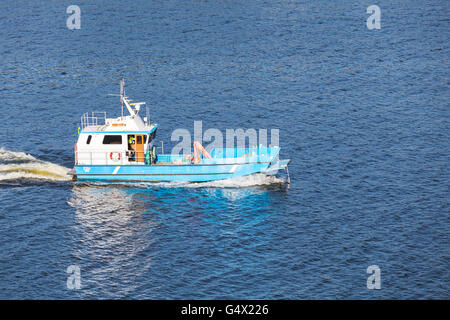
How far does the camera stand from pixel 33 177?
82688 millimetres

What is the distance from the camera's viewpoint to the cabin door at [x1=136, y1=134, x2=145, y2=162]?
8175cm

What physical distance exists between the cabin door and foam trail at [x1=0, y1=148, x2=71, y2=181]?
904 cm

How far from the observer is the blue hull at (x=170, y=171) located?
3164 inches

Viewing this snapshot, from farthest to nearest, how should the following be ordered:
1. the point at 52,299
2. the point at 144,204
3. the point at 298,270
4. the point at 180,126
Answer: the point at 180,126 → the point at 144,204 → the point at 298,270 → the point at 52,299

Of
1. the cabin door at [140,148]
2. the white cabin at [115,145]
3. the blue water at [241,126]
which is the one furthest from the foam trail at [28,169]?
the cabin door at [140,148]

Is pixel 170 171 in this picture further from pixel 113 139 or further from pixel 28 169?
pixel 28 169

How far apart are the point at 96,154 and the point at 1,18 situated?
8515 cm

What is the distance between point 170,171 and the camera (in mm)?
80625

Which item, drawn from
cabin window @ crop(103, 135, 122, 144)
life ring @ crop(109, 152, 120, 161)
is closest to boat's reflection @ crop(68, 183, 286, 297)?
life ring @ crop(109, 152, 120, 161)

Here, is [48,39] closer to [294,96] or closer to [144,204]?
[294,96]

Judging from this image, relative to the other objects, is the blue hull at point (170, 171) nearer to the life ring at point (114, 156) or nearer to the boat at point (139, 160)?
the boat at point (139, 160)

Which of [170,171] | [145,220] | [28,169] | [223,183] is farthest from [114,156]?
[223,183]

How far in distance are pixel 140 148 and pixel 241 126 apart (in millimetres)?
23216

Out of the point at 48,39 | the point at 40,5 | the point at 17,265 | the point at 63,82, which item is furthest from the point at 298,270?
the point at 40,5
